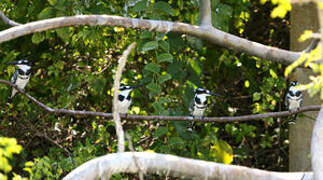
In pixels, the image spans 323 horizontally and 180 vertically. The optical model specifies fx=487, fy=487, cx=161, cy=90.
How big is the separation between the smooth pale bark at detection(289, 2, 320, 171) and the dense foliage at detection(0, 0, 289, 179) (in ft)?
0.74

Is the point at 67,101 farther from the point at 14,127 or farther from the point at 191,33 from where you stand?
the point at 191,33

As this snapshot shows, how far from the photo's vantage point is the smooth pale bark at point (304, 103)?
3.95 metres

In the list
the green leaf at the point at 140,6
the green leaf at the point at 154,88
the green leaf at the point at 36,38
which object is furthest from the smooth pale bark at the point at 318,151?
the green leaf at the point at 36,38

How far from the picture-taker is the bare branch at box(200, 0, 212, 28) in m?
2.75

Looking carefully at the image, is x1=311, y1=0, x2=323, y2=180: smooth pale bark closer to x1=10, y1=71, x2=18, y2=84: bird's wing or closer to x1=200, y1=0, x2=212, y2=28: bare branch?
x1=200, y1=0, x2=212, y2=28: bare branch

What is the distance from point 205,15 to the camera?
277 cm

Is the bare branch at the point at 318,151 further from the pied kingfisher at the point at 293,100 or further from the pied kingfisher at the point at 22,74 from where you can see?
the pied kingfisher at the point at 22,74

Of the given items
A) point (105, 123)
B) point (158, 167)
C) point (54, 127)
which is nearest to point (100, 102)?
point (105, 123)

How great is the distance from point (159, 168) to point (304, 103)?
2.35 meters

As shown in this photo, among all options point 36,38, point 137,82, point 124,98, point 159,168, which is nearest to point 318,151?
point 159,168

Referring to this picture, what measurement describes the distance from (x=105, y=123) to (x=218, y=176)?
8.08 ft

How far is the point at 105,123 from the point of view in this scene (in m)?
4.56

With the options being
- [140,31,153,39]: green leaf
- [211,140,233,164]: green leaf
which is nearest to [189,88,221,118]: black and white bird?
[211,140,233,164]: green leaf

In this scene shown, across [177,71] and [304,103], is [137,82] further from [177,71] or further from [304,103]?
[304,103]
